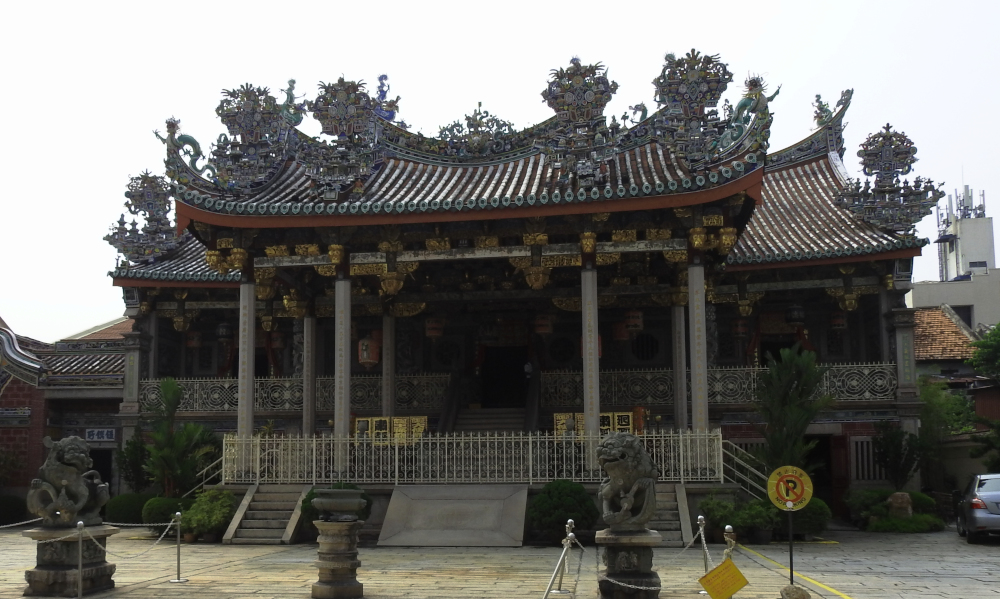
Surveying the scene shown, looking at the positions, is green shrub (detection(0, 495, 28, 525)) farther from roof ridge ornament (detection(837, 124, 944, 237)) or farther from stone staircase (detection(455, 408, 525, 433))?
roof ridge ornament (detection(837, 124, 944, 237))

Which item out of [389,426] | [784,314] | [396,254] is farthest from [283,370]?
[784,314]

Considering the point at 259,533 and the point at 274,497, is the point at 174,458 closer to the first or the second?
the point at 274,497

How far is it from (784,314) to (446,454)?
1080 cm

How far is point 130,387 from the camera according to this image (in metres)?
25.0

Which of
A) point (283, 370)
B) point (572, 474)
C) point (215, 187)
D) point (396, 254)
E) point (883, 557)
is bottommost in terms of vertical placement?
point (883, 557)

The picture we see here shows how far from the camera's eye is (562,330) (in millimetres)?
24688

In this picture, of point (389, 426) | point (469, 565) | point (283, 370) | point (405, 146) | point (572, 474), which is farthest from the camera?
point (283, 370)

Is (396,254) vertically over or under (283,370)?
over

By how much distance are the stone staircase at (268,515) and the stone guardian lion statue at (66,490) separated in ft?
17.2

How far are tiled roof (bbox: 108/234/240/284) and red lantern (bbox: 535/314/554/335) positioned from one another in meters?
7.74

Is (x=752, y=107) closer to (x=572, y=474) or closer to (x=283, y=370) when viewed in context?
(x=572, y=474)

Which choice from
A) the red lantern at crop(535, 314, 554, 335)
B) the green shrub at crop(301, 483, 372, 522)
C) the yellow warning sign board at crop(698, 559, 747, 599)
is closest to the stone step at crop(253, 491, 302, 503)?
the green shrub at crop(301, 483, 372, 522)

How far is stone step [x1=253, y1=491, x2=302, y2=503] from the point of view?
1759cm

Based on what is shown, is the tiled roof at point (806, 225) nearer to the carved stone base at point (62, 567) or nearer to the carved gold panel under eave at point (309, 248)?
the carved gold panel under eave at point (309, 248)
